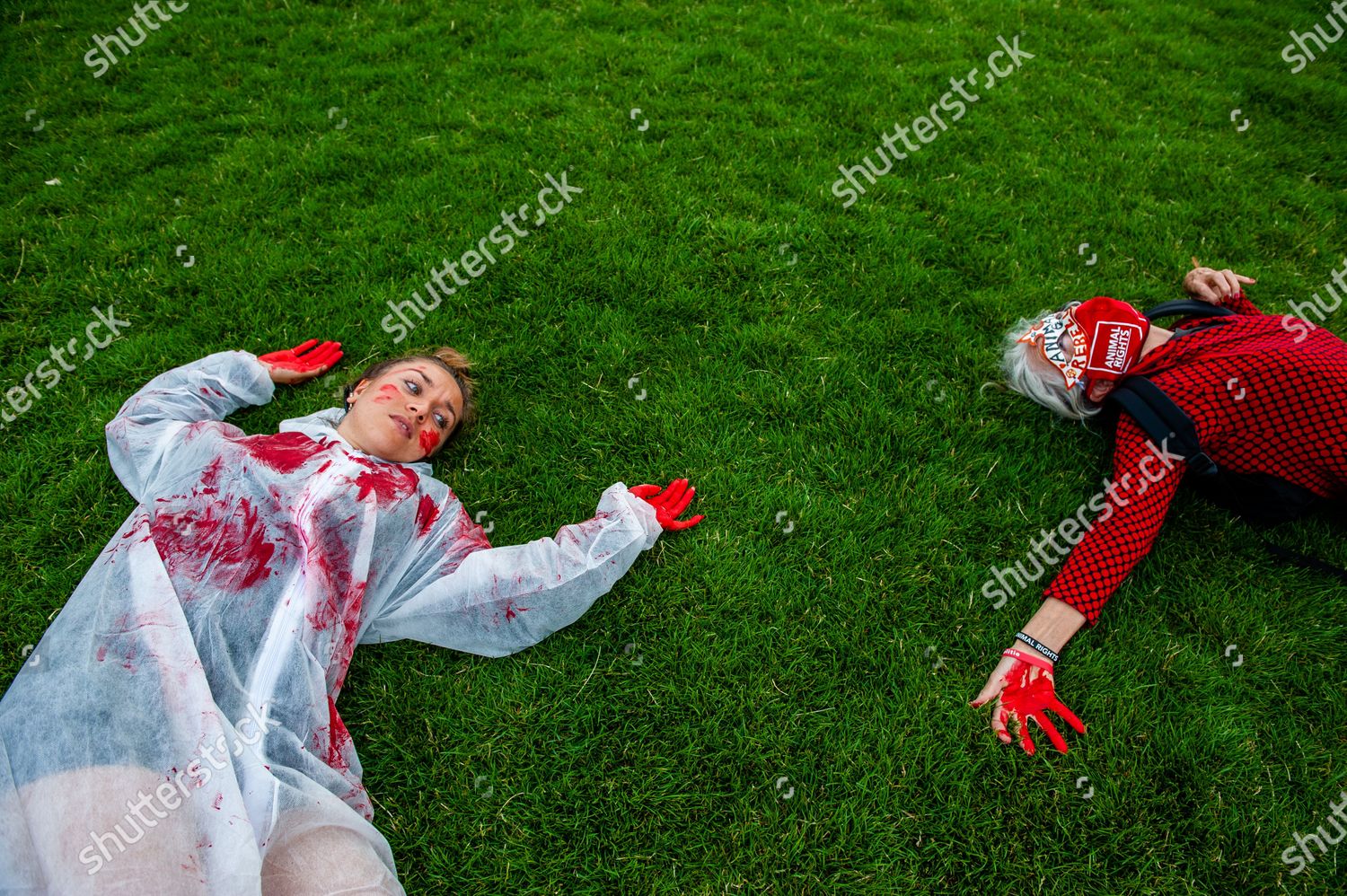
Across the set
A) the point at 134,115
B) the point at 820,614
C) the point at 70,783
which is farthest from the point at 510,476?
Answer: the point at 134,115

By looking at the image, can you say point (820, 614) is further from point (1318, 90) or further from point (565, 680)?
point (1318, 90)

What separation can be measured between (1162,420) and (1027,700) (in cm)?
170

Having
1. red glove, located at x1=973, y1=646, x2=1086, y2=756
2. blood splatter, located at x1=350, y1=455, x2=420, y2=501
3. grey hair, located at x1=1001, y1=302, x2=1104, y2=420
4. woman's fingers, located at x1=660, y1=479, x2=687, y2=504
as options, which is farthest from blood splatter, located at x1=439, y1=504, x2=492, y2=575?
grey hair, located at x1=1001, y1=302, x2=1104, y2=420

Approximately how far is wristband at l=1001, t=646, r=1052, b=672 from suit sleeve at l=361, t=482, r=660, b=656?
1924mm

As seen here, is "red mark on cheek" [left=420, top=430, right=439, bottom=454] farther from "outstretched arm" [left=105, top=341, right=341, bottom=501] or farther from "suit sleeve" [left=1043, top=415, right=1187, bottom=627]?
"suit sleeve" [left=1043, top=415, right=1187, bottom=627]

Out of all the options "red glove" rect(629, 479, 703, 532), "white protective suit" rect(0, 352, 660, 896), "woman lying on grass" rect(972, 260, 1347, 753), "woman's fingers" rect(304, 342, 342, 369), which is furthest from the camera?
"woman's fingers" rect(304, 342, 342, 369)

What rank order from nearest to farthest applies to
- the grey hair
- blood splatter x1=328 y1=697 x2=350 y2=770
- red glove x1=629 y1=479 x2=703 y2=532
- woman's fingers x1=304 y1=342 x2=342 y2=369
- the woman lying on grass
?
blood splatter x1=328 y1=697 x2=350 y2=770 < the woman lying on grass < red glove x1=629 y1=479 x2=703 y2=532 < the grey hair < woman's fingers x1=304 y1=342 x2=342 y2=369

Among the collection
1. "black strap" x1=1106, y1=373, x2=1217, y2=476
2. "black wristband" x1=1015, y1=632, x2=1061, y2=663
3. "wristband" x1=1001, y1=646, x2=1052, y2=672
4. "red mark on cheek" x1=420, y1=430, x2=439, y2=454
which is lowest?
"wristband" x1=1001, y1=646, x2=1052, y2=672

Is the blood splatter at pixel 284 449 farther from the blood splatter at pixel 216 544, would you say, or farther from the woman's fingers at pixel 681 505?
the woman's fingers at pixel 681 505

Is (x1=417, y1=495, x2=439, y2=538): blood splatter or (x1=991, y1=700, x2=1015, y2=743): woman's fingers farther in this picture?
(x1=417, y1=495, x2=439, y2=538): blood splatter

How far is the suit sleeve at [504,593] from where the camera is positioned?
3332 mm

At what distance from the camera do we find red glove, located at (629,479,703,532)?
378 centimetres

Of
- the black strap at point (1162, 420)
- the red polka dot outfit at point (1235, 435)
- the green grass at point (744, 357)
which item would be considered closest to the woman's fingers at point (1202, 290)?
the green grass at point (744, 357)

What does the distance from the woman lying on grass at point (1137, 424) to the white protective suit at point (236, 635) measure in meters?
2.03
